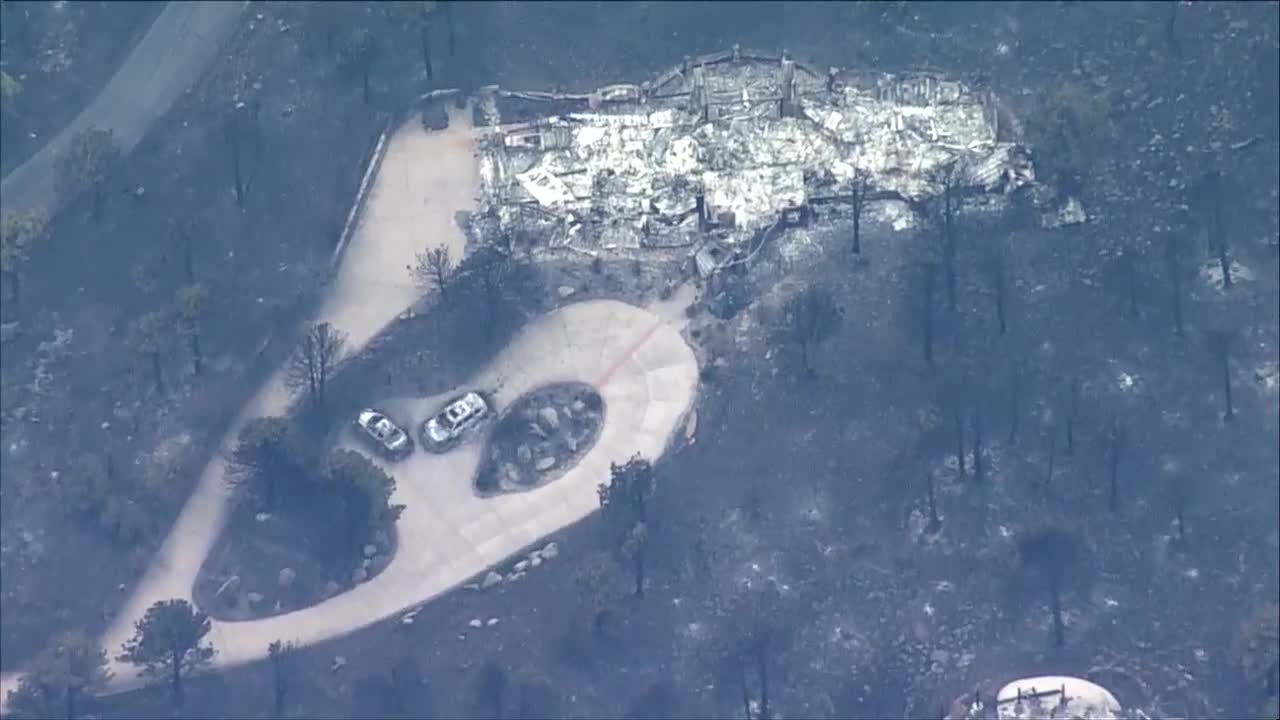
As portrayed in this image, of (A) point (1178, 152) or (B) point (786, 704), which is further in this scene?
(A) point (1178, 152)

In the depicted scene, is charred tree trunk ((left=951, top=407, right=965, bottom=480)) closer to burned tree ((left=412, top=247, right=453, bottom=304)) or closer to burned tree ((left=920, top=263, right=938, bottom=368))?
burned tree ((left=920, top=263, right=938, bottom=368))

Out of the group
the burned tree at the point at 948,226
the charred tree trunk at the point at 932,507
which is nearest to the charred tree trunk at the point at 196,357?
the charred tree trunk at the point at 932,507

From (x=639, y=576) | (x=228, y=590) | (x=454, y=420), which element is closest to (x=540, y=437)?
(x=454, y=420)

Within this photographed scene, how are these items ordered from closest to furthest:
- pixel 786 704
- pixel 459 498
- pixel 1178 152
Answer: pixel 786 704, pixel 459 498, pixel 1178 152

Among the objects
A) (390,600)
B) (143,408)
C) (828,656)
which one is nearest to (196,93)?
(143,408)

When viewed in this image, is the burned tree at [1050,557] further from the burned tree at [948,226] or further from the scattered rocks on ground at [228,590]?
the scattered rocks on ground at [228,590]

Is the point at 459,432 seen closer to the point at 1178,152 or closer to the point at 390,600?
the point at 390,600

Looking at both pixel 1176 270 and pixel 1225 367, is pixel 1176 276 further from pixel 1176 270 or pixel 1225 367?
pixel 1225 367
